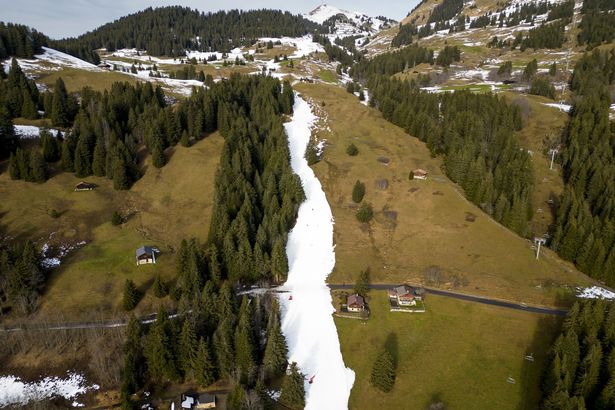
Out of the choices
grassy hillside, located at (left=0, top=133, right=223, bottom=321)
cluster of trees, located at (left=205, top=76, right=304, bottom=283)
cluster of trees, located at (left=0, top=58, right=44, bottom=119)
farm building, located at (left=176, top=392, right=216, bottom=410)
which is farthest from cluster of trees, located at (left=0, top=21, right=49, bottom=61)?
farm building, located at (left=176, top=392, right=216, bottom=410)

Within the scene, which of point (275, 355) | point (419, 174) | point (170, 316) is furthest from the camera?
point (419, 174)

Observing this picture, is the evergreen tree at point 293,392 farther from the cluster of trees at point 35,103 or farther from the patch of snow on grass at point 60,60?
the patch of snow on grass at point 60,60

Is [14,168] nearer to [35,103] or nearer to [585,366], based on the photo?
[35,103]

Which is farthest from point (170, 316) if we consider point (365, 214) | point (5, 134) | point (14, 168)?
point (5, 134)

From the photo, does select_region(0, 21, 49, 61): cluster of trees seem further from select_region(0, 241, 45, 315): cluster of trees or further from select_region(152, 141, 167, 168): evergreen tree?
select_region(0, 241, 45, 315): cluster of trees

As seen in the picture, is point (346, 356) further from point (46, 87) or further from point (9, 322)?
point (46, 87)

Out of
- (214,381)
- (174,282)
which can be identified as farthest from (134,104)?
(214,381)

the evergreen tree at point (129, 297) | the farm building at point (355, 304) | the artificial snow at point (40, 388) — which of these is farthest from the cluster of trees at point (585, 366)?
the evergreen tree at point (129, 297)
